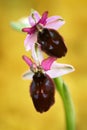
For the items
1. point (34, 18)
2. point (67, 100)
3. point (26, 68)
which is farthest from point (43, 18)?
point (26, 68)

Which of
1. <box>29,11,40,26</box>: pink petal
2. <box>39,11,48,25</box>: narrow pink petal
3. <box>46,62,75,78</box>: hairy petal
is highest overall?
<box>29,11,40,26</box>: pink petal

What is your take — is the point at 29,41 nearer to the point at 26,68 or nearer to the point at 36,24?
the point at 36,24

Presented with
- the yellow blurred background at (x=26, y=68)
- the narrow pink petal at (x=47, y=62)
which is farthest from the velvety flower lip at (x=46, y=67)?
→ the yellow blurred background at (x=26, y=68)

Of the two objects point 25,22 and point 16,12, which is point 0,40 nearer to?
point 16,12

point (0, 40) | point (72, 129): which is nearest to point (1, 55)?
point (0, 40)

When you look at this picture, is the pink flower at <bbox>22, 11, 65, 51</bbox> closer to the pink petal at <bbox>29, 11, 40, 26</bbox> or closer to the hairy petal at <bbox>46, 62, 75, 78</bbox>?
the pink petal at <bbox>29, 11, 40, 26</bbox>

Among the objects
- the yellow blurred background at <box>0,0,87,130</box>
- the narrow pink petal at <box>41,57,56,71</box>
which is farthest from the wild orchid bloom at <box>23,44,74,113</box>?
the yellow blurred background at <box>0,0,87,130</box>
